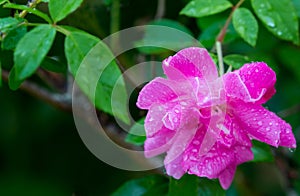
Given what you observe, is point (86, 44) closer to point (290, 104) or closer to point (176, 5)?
point (176, 5)

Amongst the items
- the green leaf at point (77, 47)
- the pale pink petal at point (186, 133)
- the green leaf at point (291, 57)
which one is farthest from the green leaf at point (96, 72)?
the green leaf at point (291, 57)

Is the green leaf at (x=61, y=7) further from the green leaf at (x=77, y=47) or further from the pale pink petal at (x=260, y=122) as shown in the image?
the pale pink petal at (x=260, y=122)

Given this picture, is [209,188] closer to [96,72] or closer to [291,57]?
[96,72]

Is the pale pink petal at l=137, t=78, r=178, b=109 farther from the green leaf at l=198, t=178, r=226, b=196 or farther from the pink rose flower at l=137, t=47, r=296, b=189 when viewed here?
the green leaf at l=198, t=178, r=226, b=196

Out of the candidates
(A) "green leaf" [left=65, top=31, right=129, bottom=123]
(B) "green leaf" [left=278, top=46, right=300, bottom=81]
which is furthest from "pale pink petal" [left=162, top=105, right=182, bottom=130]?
(B) "green leaf" [left=278, top=46, right=300, bottom=81]

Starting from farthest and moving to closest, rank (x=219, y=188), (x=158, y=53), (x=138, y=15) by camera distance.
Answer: (x=138, y=15)
(x=158, y=53)
(x=219, y=188)

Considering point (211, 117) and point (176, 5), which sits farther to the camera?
point (176, 5)

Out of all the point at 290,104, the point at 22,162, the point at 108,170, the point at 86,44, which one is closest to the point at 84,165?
the point at 108,170
